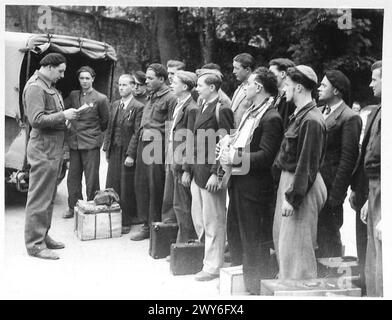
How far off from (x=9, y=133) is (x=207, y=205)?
1904 mm

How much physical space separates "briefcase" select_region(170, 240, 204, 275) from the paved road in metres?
0.06

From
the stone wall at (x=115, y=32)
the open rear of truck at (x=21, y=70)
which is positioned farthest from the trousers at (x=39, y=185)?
the stone wall at (x=115, y=32)

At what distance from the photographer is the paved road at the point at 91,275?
12.0 feet

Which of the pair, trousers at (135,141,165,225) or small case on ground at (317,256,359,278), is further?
trousers at (135,141,165,225)

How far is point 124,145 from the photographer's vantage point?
4.67 meters

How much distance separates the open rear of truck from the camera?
13.7 ft

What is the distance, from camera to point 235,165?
335 centimetres

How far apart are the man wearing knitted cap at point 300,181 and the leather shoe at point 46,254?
167cm

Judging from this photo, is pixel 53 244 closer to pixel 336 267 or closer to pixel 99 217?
pixel 99 217

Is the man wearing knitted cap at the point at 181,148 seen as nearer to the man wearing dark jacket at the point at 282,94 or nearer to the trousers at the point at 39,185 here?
the man wearing dark jacket at the point at 282,94

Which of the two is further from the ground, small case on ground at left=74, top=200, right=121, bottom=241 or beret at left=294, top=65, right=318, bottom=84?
beret at left=294, top=65, right=318, bottom=84

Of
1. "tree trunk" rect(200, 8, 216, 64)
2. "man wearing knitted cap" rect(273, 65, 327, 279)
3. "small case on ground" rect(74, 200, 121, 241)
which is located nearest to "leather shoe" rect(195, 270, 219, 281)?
"man wearing knitted cap" rect(273, 65, 327, 279)

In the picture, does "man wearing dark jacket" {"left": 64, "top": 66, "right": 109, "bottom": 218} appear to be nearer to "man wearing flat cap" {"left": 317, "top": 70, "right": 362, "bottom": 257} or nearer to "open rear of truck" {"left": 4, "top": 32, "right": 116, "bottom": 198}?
"open rear of truck" {"left": 4, "top": 32, "right": 116, "bottom": 198}
